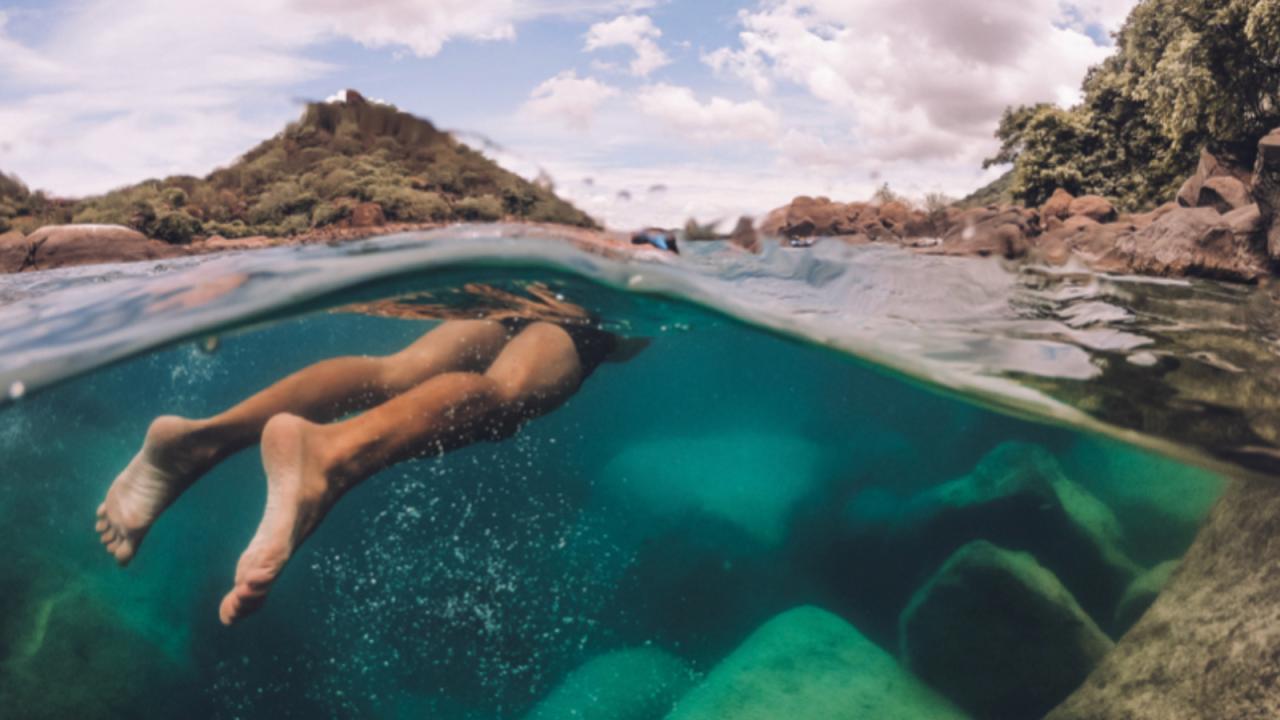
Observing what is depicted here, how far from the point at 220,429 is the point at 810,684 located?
5612mm

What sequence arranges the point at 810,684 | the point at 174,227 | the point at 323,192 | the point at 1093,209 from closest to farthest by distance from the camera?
the point at 810,684 → the point at 1093,209 → the point at 323,192 → the point at 174,227

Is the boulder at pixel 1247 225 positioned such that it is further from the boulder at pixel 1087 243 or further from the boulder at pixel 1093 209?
the boulder at pixel 1093 209

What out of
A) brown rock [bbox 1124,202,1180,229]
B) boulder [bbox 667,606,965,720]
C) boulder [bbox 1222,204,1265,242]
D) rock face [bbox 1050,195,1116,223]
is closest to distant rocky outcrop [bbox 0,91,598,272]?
boulder [bbox 667,606,965,720]

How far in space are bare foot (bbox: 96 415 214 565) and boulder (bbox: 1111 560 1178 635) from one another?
28.9 ft

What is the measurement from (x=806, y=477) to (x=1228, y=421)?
4955mm

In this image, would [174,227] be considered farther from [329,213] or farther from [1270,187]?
[1270,187]

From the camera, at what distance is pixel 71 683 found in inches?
257

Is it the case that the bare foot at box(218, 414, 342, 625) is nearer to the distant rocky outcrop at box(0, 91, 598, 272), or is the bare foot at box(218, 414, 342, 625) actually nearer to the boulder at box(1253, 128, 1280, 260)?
the distant rocky outcrop at box(0, 91, 598, 272)

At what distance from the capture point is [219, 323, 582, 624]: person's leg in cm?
482

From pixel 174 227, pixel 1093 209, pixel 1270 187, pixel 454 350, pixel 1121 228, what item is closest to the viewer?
pixel 454 350

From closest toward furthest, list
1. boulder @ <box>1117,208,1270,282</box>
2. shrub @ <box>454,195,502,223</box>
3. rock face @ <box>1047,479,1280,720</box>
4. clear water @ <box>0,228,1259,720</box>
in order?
rock face @ <box>1047,479,1280,720</box>
clear water @ <box>0,228,1259,720</box>
boulder @ <box>1117,208,1270,282</box>
shrub @ <box>454,195,502,223</box>

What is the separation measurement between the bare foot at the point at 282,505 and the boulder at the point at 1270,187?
19.3 meters

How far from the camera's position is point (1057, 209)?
86.2ft

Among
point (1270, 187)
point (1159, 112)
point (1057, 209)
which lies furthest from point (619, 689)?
point (1159, 112)
